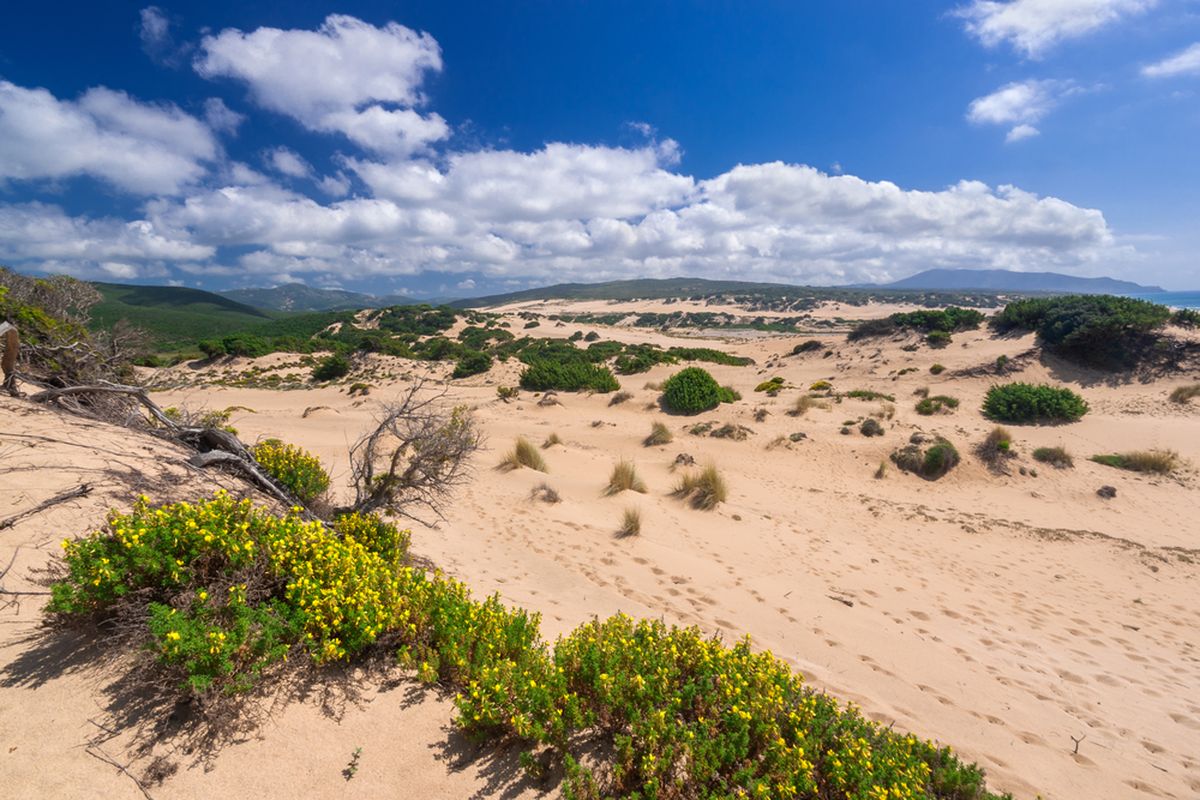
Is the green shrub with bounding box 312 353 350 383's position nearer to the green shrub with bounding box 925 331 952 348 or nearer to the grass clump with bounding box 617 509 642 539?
the grass clump with bounding box 617 509 642 539

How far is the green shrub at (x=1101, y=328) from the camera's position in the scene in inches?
830

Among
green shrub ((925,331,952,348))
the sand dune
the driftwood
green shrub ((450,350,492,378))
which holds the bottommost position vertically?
the sand dune

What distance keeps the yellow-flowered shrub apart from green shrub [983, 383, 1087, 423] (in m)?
17.4

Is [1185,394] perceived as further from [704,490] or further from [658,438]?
[704,490]

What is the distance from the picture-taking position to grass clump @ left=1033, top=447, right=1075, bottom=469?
41.2 ft

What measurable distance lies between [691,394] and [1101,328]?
18640mm

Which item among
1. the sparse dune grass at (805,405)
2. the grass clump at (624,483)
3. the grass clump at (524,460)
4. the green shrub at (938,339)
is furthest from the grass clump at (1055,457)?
the green shrub at (938,339)

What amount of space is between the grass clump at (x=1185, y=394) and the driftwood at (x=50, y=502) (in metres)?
28.6

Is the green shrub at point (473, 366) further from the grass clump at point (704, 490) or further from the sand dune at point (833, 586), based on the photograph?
the grass clump at point (704, 490)

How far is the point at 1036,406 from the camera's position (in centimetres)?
1639

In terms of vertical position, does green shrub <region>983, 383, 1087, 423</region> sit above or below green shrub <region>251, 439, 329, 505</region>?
below

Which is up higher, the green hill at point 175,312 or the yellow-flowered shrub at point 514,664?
the green hill at point 175,312

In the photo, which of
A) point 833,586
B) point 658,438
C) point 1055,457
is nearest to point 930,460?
point 1055,457

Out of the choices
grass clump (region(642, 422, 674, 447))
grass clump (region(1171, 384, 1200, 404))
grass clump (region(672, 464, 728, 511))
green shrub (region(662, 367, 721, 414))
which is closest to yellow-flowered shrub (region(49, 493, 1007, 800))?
grass clump (region(672, 464, 728, 511))
